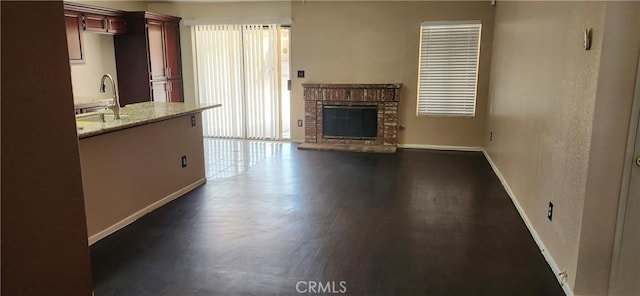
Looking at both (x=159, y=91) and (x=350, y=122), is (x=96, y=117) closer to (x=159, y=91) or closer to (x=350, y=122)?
Result: (x=159, y=91)

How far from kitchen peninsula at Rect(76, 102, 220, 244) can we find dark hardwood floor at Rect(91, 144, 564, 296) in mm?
141

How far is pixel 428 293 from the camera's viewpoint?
8.35ft

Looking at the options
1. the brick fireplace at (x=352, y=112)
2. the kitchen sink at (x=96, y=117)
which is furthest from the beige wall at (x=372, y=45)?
the kitchen sink at (x=96, y=117)

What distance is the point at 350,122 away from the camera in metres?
6.88

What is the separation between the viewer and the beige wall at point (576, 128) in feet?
7.07

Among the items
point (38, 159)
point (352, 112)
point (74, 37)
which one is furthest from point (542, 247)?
point (74, 37)

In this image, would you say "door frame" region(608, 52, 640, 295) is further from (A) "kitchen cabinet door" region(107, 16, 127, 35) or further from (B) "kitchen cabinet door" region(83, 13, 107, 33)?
(A) "kitchen cabinet door" region(107, 16, 127, 35)

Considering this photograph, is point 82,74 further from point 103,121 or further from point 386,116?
point 386,116

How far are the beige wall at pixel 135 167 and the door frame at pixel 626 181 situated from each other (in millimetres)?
3252

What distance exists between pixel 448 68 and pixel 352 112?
1.53m

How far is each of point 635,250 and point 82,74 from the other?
6.28 metres

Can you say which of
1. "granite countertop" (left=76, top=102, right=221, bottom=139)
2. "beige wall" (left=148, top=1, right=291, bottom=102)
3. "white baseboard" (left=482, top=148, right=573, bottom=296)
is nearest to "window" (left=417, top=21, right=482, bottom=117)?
"white baseboard" (left=482, top=148, right=573, bottom=296)

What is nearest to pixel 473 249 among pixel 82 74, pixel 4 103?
pixel 4 103

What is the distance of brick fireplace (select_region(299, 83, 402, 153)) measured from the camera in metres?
6.67
